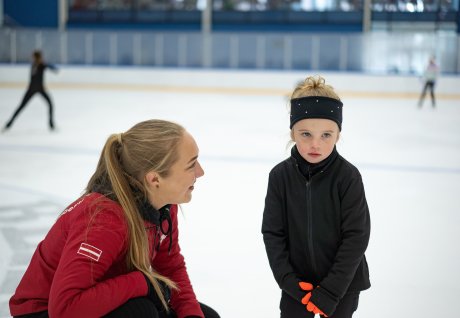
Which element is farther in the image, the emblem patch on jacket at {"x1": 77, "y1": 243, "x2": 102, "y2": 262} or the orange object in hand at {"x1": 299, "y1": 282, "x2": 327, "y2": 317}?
the orange object in hand at {"x1": 299, "y1": 282, "x2": 327, "y2": 317}

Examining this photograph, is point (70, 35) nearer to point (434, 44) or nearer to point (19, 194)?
point (434, 44)

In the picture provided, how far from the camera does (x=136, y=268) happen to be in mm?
2041

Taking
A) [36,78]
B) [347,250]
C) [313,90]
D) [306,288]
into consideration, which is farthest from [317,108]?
[36,78]

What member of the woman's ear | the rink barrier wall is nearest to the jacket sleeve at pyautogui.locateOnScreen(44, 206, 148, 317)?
the woman's ear

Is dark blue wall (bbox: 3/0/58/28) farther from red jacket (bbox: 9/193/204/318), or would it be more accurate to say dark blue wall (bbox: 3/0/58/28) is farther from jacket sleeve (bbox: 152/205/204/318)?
red jacket (bbox: 9/193/204/318)

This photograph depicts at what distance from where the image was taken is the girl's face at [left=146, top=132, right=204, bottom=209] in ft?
6.79

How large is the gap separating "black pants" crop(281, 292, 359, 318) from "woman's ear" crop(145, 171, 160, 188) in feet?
2.19

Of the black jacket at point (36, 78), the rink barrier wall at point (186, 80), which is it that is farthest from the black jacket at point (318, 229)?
the rink barrier wall at point (186, 80)

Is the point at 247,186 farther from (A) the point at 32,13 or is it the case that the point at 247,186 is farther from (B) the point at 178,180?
(A) the point at 32,13

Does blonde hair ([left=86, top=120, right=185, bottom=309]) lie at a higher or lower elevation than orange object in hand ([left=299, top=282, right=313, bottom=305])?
higher

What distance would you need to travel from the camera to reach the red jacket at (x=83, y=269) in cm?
186

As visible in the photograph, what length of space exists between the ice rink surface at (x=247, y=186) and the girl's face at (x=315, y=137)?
44.9 inches

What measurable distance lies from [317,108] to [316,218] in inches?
13.8

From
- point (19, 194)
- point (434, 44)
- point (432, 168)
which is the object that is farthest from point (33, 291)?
point (434, 44)
